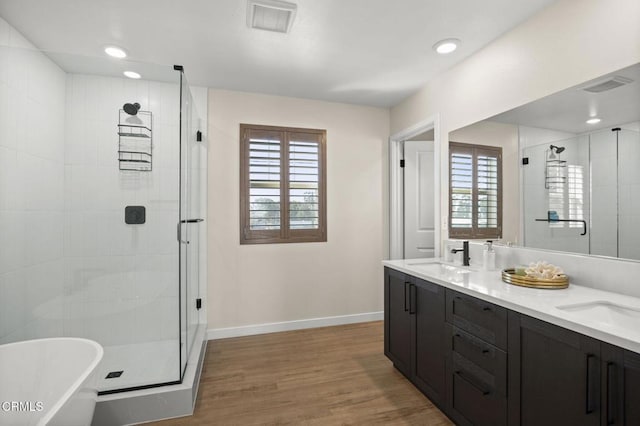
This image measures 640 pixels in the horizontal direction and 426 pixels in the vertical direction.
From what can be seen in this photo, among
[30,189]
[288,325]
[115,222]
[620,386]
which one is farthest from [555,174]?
[30,189]

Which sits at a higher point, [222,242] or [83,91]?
[83,91]

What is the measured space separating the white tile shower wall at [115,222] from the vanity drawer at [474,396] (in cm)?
208

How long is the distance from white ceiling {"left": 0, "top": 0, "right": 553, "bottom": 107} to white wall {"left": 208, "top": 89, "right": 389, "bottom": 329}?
48 cm

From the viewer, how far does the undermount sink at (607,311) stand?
51.3 inches

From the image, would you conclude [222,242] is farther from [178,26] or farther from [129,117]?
[178,26]

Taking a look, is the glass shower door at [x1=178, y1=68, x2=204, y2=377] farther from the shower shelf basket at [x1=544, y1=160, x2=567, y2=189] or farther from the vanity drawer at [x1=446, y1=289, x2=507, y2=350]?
the shower shelf basket at [x1=544, y1=160, x2=567, y2=189]

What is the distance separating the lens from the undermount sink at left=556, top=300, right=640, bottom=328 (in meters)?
1.30

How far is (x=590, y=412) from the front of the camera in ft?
3.59

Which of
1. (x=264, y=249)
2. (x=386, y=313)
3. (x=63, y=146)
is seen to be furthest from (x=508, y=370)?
(x=63, y=146)

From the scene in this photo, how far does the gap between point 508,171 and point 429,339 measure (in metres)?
1.32

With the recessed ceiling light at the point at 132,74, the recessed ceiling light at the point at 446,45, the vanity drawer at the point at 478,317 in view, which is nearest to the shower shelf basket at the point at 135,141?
the recessed ceiling light at the point at 132,74

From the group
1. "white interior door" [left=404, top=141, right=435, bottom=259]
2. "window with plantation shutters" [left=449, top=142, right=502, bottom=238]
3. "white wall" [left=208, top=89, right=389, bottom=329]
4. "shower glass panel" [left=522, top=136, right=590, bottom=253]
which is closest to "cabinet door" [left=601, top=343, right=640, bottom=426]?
"shower glass panel" [left=522, top=136, right=590, bottom=253]

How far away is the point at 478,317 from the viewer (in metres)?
1.63

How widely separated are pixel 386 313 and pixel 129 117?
2663mm
